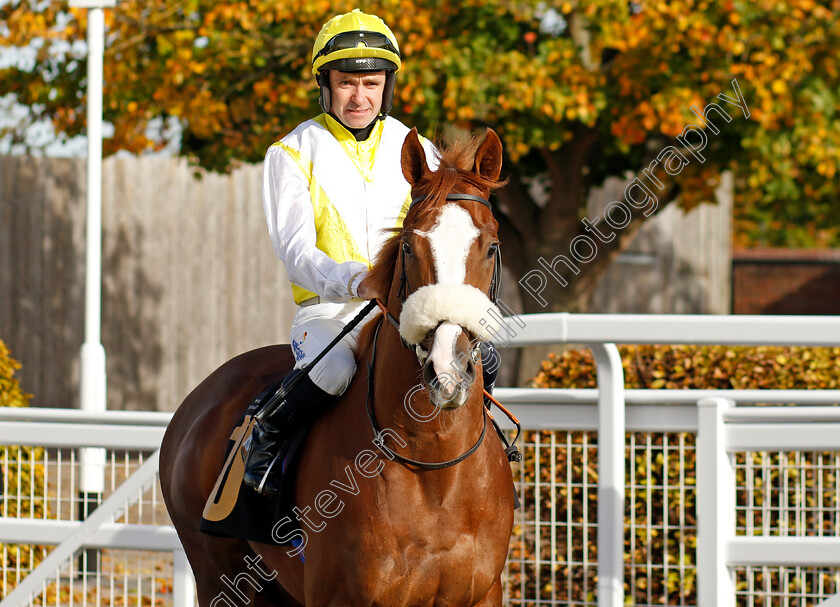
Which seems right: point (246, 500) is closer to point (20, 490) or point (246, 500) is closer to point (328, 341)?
point (328, 341)

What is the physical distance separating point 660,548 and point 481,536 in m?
1.56

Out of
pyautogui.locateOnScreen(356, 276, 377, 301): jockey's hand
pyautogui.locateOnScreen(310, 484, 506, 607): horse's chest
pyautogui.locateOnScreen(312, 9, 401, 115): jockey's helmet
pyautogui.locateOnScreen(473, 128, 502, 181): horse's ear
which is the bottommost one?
pyautogui.locateOnScreen(310, 484, 506, 607): horse's chest

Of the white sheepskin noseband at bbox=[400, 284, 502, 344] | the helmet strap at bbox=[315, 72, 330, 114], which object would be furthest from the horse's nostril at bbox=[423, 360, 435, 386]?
the helmet strap at bbox=[315, 72, 330, 114]

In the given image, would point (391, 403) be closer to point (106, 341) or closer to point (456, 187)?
point (456, 187)

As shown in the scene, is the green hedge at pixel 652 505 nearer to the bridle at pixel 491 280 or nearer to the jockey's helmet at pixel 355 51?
the bridle at pixel 491 280

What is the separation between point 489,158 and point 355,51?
2.66ft

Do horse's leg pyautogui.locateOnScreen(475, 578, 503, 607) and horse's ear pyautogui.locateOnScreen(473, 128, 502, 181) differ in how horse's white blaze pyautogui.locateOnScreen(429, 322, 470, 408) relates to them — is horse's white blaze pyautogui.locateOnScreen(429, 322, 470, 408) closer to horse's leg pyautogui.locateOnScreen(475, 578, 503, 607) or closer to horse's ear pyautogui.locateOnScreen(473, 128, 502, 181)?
horse's ear pyautogui.locateOnScreen(473, 128, 502, 181)

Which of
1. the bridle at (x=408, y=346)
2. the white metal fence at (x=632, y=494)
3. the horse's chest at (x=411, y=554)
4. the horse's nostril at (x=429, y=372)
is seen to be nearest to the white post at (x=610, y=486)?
the white metal fence at (x=632, y=494)

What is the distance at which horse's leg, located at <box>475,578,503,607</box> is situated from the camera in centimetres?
301

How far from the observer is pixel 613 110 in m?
9.12

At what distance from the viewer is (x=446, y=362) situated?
2428mm

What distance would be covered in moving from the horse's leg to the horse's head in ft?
2.42

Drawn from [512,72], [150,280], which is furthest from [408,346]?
[150,280]

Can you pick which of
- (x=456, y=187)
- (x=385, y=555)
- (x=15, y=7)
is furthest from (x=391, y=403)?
(x=15, y=7)
